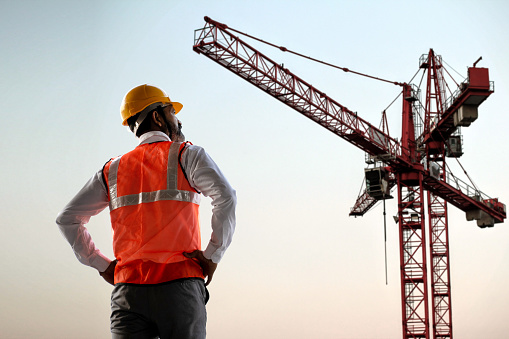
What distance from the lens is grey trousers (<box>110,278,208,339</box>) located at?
2.97m

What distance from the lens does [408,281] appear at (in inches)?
1464

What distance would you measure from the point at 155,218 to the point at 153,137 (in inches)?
18.1

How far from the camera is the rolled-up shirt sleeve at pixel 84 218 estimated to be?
351 centimetres

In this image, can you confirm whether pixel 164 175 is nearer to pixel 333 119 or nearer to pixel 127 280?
pixel 127 280

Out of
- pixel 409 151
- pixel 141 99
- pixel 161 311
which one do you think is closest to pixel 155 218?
pixel 161 311

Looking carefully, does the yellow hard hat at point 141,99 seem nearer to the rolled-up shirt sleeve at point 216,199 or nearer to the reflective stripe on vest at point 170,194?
the reflective stripe on vest at point 170,194

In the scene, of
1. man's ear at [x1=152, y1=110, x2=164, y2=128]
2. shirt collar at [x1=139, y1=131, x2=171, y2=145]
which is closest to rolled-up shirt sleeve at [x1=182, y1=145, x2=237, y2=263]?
shirt collar at [x1=139, y1=131, x2=171, y2=145]

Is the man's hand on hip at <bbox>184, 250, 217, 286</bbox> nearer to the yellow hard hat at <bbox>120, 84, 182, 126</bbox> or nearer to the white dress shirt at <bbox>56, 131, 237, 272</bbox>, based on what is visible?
the white dress shirt at <bbox>56, 131, 237, 272</bbox>

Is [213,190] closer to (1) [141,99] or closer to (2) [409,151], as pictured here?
(1) [141,99]

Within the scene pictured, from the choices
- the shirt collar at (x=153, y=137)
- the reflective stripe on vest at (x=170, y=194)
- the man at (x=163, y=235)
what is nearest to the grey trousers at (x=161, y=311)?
the man at (x=163, y=235)

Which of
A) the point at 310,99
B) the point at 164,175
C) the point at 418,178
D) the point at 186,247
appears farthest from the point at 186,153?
the point at 418,178

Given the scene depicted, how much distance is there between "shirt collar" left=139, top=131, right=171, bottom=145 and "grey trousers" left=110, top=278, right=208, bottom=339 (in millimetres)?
731

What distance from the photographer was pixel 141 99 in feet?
11.7

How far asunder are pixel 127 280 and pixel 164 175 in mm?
510
